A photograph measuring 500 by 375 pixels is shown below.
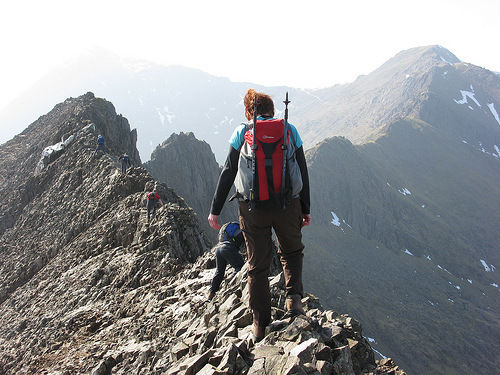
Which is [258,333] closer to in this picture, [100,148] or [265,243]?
[265,243]

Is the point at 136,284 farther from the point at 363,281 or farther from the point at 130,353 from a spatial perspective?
the point at 363,281

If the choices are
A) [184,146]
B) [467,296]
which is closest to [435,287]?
[467,296]

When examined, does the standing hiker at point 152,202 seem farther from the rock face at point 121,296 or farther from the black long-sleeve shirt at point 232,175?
the black long-sleeve shirt at point 232,175

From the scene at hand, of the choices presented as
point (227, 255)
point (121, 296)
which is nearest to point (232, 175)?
point (227, 255)

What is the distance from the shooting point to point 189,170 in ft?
307

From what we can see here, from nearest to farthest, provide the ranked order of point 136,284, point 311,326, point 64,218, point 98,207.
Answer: point 311,326
point 136,284
point 98,207
point 64,218

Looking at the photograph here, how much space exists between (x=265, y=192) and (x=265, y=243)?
1052 mm

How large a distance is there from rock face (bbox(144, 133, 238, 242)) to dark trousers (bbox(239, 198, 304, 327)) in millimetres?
72875

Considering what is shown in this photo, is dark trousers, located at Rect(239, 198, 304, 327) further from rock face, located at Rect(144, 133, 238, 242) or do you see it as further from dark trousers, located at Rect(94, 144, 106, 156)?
rock face, located at Rect(144, 133, 238, 242)

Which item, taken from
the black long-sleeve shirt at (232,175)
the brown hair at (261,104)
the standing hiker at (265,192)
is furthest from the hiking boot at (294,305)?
the brown hair at (261,104)

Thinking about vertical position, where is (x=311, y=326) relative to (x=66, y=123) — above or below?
below

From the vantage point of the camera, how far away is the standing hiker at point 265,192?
5988mm

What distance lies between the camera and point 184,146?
322 ft

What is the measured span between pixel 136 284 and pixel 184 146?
3348 inches
